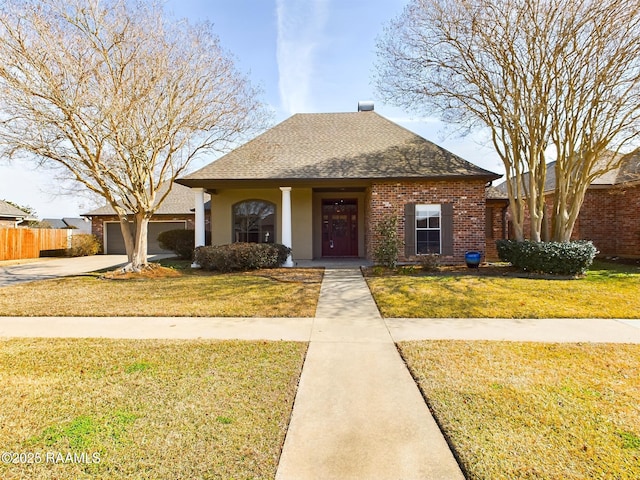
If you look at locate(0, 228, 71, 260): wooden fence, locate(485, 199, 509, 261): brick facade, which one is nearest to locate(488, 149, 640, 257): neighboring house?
locate(485, 199, 509, 261): brick facade

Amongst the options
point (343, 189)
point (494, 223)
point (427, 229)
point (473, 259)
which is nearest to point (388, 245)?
point (427, 229)

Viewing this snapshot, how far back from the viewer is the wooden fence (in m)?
17.7

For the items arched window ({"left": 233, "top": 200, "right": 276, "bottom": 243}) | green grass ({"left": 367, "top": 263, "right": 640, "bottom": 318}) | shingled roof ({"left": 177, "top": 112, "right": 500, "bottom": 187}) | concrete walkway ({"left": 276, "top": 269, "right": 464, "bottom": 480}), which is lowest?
concrete walkway ({"left": 276, "top": 269, "right": 464, "bottom": 480})

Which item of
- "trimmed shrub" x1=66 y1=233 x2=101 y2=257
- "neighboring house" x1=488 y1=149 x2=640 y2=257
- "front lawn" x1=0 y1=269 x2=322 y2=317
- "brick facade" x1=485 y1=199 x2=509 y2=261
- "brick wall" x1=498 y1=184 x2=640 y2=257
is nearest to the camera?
"front lawn" x1=0 y1=269 x2=322 y2=317

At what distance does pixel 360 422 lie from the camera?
9.20ft

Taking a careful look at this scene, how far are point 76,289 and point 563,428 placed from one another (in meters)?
10.4

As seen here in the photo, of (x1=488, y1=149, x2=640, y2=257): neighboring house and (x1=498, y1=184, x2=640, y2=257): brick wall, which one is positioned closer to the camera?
(x1=488, y1=149, x2=640, y2=257): neighboring house

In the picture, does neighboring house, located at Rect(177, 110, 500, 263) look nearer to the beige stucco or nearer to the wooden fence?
the beige stucco

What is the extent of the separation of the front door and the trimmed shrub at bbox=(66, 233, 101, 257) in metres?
15.1

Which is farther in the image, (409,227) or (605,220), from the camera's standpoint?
(605,220)

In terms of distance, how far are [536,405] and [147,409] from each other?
347cm

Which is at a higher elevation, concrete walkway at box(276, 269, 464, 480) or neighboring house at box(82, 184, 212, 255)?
neighboring house at box(82, 184, 212, 255)

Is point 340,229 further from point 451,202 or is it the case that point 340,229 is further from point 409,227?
point 451,202

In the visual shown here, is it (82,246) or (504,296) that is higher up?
(82,246)
